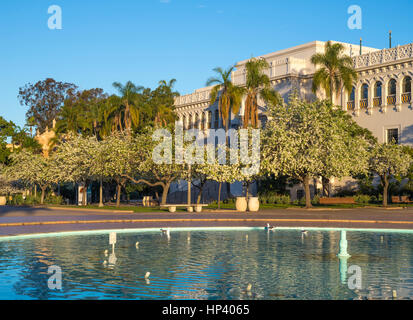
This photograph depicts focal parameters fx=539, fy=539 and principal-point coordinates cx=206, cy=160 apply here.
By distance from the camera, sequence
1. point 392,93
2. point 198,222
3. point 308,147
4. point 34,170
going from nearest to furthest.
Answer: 1. point 198,222
2. point 308,147
3. point 392,93
4. point 34,170

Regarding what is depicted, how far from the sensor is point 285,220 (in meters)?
27.7

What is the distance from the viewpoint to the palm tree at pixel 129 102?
57519 millimetres

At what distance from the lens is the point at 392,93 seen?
5066cm

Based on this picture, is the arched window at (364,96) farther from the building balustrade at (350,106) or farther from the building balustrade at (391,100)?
the building balustrade at (391,100)

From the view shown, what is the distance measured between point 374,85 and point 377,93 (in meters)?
0.84

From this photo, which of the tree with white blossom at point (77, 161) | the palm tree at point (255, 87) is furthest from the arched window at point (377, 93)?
the tree with white blossom at point (77, 161)

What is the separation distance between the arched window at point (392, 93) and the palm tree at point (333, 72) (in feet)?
13.2

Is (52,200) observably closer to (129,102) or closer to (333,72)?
(129,102)

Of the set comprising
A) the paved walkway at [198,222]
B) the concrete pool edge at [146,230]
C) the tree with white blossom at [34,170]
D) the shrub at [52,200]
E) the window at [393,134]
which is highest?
the window at [393,134]

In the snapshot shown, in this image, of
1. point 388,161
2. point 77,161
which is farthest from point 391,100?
point 77,161

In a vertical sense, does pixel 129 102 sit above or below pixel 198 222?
above

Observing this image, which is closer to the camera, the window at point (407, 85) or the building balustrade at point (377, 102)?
the window at point (407, 85)
